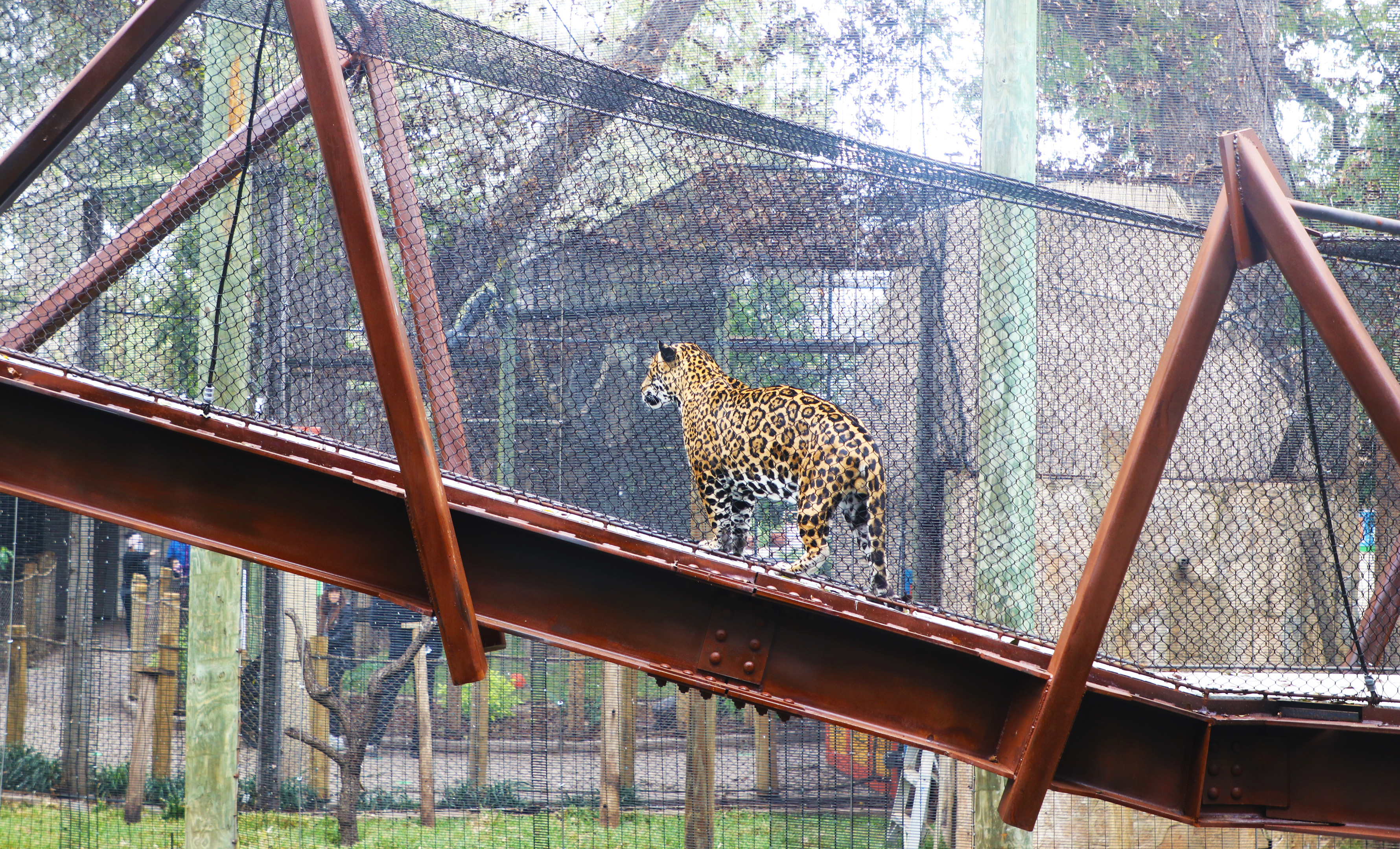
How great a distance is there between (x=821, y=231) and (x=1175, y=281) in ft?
7.54

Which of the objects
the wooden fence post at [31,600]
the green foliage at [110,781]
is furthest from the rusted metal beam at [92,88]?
the green foliage at [110,781]

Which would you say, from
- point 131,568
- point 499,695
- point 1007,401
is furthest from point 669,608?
point 131,568

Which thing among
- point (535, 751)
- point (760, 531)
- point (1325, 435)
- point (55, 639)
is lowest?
point (535, 751)

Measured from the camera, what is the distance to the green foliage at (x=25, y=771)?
6.92 m

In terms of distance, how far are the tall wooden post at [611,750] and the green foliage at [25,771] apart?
4.02 meters

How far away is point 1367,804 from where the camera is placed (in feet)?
10.6

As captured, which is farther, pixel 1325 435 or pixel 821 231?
pixel 1325 435

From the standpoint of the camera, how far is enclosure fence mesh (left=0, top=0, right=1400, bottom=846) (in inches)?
174

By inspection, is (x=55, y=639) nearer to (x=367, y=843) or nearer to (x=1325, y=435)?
(x=367, y=843)

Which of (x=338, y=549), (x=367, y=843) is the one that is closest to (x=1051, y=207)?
(x=338, y=549)

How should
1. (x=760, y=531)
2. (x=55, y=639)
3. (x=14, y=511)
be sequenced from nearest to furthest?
(x=760, y=531) < (x=14, y=511) < (x=55, y=639)

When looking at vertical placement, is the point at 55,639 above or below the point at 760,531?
below

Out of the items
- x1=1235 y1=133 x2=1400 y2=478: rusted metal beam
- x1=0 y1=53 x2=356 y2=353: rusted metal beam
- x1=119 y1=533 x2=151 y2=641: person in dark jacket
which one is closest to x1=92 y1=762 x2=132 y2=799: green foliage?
x1=119 y1=533 x2=151 y2=641: person in dark jacket

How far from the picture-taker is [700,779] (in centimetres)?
607
